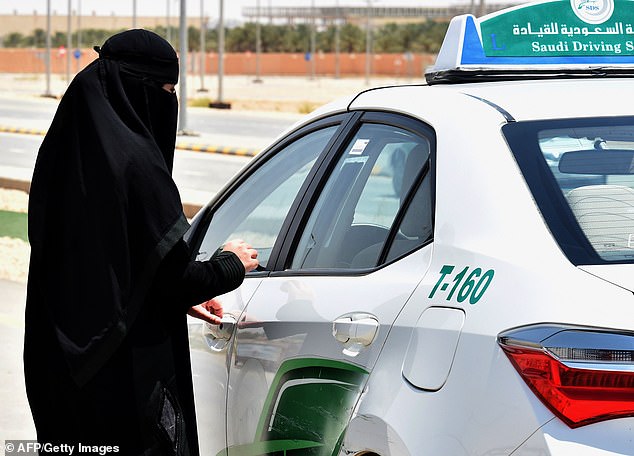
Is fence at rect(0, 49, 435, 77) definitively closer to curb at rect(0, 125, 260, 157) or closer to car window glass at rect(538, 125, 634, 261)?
curb at rect(0, 125, 260, 157)

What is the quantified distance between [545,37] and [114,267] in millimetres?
1598

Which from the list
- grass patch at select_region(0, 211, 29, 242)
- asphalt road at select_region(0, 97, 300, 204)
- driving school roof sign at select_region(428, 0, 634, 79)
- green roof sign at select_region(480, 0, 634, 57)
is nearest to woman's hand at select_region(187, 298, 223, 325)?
driving school roof sign at select_region(428, 0, 634, 79)

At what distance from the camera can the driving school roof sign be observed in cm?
362

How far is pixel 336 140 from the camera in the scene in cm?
372

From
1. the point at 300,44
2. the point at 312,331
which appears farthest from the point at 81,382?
the point at 300,44

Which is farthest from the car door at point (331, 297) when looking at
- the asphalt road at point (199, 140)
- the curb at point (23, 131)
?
the curb at point (23, 131)

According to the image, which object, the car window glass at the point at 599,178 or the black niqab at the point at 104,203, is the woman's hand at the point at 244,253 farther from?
the car window glass at the point at 599,178

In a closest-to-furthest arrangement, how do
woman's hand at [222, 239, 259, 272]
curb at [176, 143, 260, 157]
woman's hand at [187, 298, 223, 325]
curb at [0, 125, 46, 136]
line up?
woman's hand at [222, 239, 259, 272]
woman's hand at [187, 298, 223, 325]
curb at [176, 143, 260, 157]
curb at [0, 125, 46, 136]

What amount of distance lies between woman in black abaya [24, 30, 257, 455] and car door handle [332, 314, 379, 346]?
35cm

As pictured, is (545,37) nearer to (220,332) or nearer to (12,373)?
(220,332)

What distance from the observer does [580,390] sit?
246cm

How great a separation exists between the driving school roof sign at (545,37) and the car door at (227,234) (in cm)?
44

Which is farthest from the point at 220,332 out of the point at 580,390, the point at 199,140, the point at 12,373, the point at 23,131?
the point at 23,131

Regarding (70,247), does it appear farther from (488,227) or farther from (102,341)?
Answer: (488,227)
